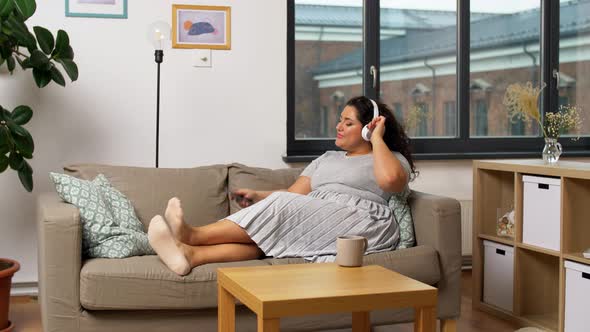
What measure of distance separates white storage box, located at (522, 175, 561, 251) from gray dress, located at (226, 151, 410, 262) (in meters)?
0.61

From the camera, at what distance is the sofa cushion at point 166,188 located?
12.1 ft

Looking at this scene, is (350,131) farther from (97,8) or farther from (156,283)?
(97,8)

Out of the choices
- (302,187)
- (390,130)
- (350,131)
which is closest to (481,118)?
(390,130)

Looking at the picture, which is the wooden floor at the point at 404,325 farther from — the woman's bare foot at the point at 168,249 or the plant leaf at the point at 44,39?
the plant leaf at the point at 44,39

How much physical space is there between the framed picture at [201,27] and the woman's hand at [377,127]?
3.67 ft

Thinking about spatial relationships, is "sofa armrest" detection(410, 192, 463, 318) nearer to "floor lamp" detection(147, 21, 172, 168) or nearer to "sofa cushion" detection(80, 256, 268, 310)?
"sofa cushion" detection(80, 256, 268, 310)

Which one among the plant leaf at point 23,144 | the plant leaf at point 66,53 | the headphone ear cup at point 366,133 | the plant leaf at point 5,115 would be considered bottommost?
the plant leaf at point 23,144

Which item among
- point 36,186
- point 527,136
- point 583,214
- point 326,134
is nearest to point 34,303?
point 36,186

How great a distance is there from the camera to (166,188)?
12.3 feet

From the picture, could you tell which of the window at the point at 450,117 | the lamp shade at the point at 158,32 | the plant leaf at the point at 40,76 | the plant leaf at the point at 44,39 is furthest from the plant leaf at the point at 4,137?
the window at the point at 450,117

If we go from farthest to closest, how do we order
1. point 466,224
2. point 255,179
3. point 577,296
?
point 466,224
point 255,179
point 577,296

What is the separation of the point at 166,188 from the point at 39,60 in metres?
0.82

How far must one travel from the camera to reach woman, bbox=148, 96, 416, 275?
3.18 meters

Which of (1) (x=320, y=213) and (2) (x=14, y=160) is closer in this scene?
(1) (x=320, y=213)
